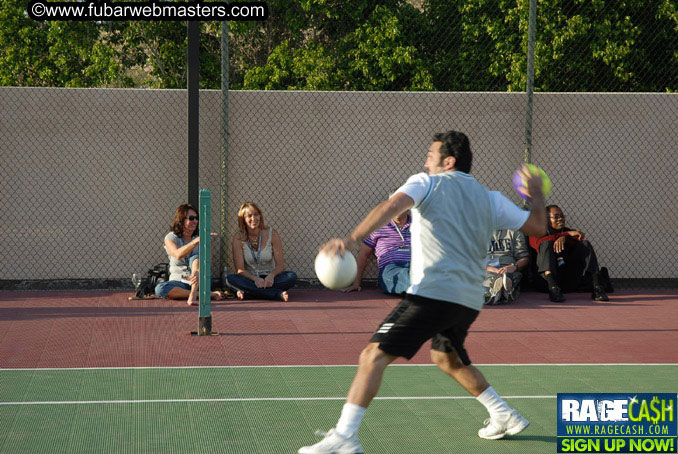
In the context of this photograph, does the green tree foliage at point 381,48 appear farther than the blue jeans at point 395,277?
Yes

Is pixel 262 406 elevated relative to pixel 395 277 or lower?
lower

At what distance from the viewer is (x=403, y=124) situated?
11.5 meters

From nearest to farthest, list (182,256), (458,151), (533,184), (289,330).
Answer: (458,151) → (533,184) → (289,330) → (182,256)

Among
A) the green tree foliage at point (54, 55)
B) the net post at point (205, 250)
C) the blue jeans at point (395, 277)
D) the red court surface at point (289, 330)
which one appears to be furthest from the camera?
the green tree foliage at point (54, 55)

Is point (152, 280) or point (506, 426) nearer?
point (506, 426)

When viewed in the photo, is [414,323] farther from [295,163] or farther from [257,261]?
[295,163]

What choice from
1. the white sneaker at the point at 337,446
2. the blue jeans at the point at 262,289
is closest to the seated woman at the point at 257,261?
the blue jeans at the point at 262,289

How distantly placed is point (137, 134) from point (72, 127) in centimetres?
82

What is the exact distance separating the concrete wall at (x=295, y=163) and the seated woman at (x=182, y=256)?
74cm

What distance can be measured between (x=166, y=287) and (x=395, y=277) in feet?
9.14

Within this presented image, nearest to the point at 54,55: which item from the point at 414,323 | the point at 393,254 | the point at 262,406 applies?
the point at 393,254

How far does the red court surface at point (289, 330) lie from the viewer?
7555mm

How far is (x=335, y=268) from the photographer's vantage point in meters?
4.36

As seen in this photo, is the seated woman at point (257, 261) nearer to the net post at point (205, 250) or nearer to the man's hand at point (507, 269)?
the net post at point (205, 250)
